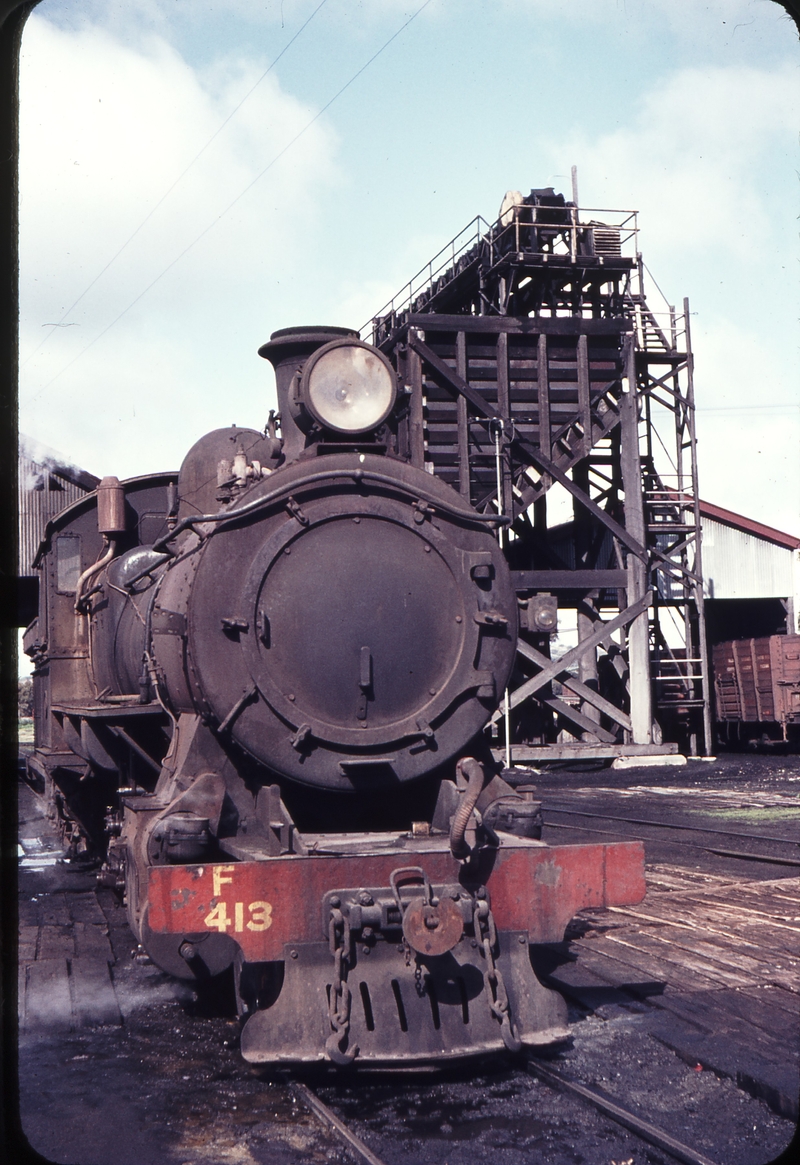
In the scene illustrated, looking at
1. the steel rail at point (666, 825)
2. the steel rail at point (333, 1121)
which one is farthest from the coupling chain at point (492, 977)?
the steel rail at point (666, 825)

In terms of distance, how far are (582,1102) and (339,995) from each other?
3.17 feet

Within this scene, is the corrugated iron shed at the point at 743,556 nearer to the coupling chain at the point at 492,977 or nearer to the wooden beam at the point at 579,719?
the wooden beam at the point at 579,719

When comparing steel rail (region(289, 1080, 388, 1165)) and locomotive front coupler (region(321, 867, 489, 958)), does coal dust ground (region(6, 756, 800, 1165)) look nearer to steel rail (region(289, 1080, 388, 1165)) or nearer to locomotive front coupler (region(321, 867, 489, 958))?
steel rail (region(289, 1080, 388, 1165))

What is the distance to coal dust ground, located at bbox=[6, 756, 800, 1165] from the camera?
12.0ft

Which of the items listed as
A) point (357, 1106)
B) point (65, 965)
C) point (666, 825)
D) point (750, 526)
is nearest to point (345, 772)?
point (357, 1106)

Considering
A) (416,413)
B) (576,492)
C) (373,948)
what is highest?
(416,413)

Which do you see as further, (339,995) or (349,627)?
(349,627)

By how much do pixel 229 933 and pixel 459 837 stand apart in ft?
3.18

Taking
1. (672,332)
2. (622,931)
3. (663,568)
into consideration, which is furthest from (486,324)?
(622,931)

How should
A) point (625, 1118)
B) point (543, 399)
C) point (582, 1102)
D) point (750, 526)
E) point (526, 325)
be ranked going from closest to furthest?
point (625, 1118) → point (582, 1102) → point (543, 399) → point (526, 325) → point (750, 526)

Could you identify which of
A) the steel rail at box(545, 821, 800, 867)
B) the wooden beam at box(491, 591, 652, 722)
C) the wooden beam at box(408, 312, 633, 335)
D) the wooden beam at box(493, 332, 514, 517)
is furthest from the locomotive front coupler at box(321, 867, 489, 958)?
the wooden beam at box(408, 312, 633, 335)

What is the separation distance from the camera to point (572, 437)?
63.3ft

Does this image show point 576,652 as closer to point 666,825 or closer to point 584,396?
point 584,396

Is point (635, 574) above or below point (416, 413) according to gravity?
below
